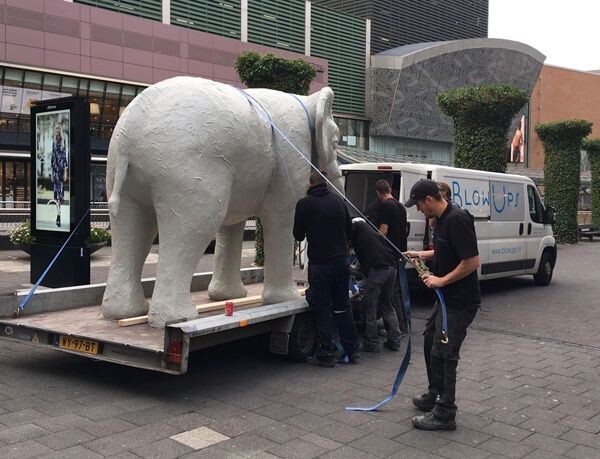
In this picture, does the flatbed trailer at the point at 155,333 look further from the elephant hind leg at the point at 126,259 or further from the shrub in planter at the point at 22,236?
the shrub in planter at the point at 22,236

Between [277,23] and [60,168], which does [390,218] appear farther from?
[277,23]

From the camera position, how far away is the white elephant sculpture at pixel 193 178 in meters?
5.39

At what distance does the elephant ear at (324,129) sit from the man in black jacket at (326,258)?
1.43ft

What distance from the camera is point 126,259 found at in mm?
5883

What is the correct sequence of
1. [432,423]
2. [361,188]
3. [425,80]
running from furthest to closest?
[425,80], [361,188], [432,423]

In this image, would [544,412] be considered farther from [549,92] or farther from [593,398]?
[549,92]

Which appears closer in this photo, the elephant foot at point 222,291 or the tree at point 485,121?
the elephant foot at point 222,291

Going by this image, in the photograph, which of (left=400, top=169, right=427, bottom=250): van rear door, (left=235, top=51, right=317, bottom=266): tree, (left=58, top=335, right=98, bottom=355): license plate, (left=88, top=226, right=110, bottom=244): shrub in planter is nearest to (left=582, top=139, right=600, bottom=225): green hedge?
(left=235, top=51, right=317, bottom=266): tree

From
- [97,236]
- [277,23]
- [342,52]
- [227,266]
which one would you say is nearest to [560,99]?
[342,52]

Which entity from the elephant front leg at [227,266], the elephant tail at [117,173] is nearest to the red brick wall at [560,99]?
the elephant front leg at [227,266]

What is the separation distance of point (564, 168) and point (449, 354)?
64.1 feet

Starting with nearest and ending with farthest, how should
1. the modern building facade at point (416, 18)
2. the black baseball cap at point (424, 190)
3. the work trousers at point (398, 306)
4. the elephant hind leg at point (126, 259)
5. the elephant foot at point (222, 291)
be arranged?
the black baseball cap at point (424, 190) → the elephant hind leg at point (126, 259) → the elephant foot at point (222, 291) → the work trousers at point (398, 306) → the modern building facade at point (416, 18)

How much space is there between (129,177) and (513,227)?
7.56 metres

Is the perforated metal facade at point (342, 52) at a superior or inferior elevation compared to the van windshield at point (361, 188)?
superior
